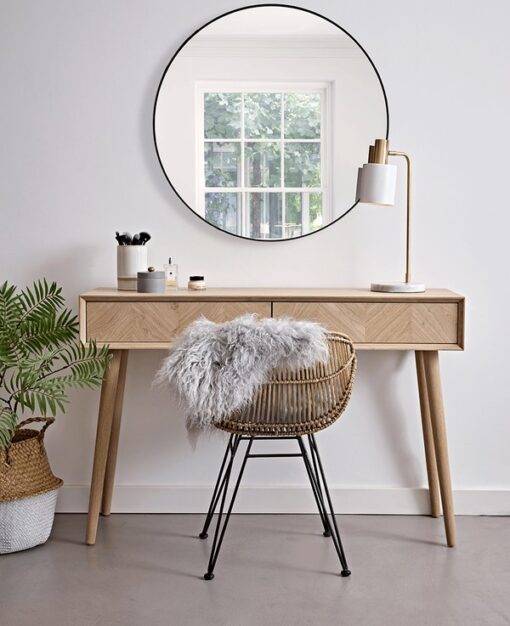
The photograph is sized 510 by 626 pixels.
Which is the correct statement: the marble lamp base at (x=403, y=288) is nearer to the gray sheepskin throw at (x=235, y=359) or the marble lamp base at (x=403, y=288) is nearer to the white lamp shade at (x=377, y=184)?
the white lamp shade at (x=377, y=184)

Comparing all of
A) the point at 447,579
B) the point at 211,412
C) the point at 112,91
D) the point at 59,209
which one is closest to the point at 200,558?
the point at 211,412

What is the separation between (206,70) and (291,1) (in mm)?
404

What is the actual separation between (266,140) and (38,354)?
1.15 metres

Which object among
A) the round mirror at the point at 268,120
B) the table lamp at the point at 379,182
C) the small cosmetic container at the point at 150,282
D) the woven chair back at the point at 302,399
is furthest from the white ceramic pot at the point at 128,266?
the table lamp at the point at 379,182

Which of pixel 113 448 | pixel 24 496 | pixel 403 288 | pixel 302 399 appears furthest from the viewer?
pixel 113 448

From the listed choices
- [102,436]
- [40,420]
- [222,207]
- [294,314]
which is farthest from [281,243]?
[40,420]

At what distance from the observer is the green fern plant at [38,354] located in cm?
260

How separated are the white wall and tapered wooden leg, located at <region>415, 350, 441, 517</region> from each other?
7 cm

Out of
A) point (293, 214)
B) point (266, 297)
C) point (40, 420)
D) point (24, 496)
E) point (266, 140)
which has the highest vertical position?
point (266, 140)

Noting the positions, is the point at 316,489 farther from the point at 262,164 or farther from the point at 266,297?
the point at 262,164

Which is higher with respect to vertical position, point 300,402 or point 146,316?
point 146,316

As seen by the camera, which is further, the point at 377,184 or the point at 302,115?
the point at 302,115

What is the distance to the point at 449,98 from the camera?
9.87 feet

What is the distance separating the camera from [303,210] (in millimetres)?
3055
